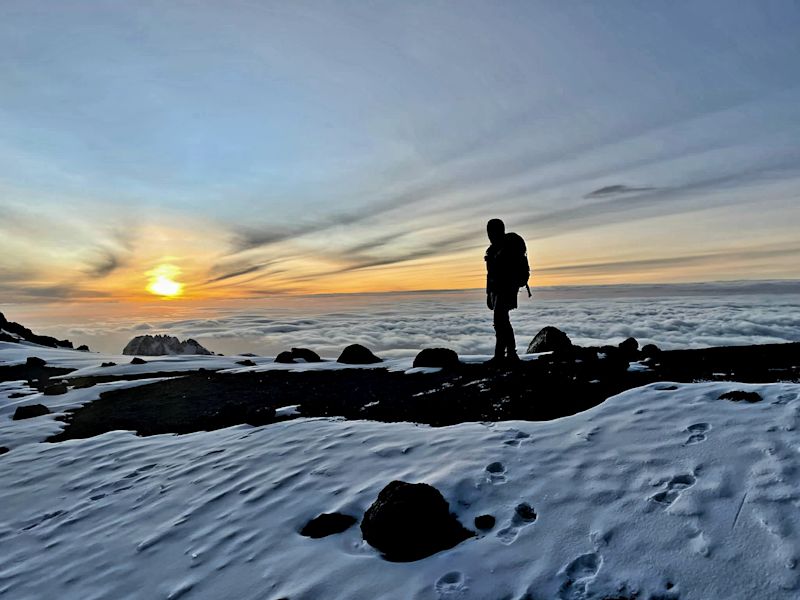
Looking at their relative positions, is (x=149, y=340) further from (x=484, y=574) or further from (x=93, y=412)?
(x=484, y=574)

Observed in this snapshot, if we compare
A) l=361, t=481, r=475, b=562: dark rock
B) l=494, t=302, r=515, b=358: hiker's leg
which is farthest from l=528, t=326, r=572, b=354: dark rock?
l=361, t=481, r=475, b=562: dark rock

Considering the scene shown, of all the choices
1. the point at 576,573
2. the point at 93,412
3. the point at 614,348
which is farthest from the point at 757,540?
the point at 93,412

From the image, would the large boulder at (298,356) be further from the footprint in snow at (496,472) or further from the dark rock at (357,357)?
the footprint in snow at (496,472)

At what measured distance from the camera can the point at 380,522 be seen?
11.9ft

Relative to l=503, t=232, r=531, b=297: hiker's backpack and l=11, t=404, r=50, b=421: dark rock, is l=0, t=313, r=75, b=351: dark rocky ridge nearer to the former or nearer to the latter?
l=11, t=404, r=50, b=421: dark rock

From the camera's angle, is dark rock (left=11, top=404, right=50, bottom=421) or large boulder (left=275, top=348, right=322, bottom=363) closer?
dark rock (left=11, top=404, right=50, bottom=421)

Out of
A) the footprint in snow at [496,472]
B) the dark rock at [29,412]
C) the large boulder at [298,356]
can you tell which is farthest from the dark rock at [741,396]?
the large boulder at [298,356]

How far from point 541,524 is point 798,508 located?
175cm

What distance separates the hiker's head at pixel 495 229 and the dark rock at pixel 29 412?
38.5 feet

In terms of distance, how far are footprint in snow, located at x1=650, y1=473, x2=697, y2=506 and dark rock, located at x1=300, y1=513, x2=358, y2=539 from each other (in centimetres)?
259

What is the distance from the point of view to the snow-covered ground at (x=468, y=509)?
9.59 feet

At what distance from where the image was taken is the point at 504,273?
35.3 feet

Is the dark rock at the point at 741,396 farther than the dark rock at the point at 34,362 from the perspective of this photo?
No

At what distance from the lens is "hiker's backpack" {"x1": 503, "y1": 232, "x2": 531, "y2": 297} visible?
10680 mm
